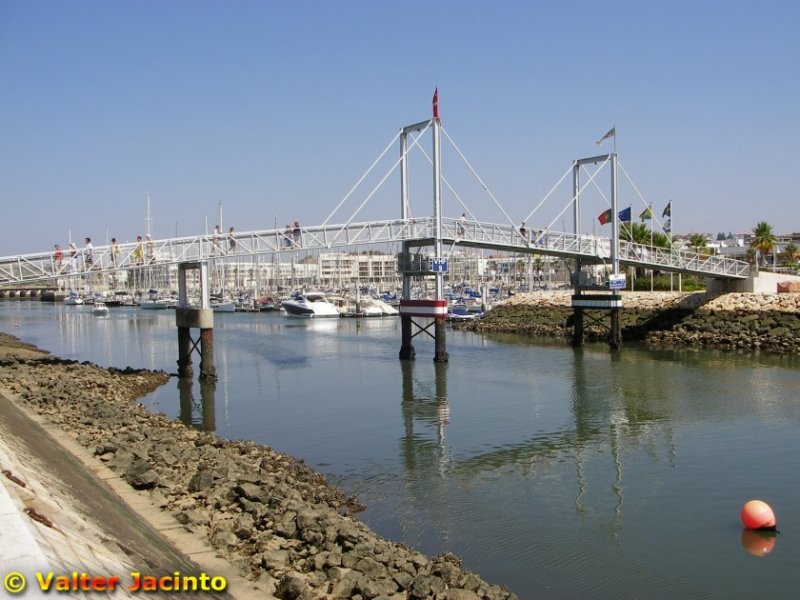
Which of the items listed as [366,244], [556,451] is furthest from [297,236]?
[556,451]

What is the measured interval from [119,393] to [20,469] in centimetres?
1944

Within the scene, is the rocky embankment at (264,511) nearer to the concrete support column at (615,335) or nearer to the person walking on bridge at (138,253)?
the person walking on bridge at (138,253)

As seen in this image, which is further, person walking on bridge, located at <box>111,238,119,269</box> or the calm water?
person walking on bridge, located at <box>111,238,119,269</box>

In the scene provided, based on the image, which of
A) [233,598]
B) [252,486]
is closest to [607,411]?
[252,486]

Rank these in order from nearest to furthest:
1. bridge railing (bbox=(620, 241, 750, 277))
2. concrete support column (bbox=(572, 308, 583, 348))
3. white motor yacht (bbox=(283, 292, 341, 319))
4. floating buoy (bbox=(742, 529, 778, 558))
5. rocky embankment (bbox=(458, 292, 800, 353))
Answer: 1. floating buoy (bbox=(742, 529, 778, 558))
2. rocky embankment (bbox=(458, 292, 800, 353))
3. concrete support column (bbox=(572, 308, 583, 348))
4. bridge railing (bbox=(620, 241, 750, 277))
5. white motor yacht (bbox=(283, 292, 341, 319))

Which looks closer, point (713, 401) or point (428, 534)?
point (428, 534)

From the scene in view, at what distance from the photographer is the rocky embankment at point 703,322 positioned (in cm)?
4838

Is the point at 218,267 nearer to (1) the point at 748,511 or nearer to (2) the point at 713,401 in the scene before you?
(2) the point at 713,401

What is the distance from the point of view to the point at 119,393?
30156 mm

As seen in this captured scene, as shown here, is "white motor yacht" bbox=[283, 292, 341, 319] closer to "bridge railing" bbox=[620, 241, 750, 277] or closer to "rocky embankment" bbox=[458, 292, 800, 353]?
"rocky embankment" bbox=[458, 292, 800, 353]

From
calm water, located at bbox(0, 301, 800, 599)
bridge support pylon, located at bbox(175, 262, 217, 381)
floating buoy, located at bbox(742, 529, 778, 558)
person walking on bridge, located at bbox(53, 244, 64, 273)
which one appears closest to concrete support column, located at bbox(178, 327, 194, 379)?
bridge support pylon, located at bbox(175, 262, 217, 381)

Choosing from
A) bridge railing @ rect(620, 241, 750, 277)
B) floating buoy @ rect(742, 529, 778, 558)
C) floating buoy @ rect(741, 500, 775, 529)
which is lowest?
floating buoy @ rect(742, 529, 778, 558)

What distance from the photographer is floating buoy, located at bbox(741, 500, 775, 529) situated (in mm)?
15055

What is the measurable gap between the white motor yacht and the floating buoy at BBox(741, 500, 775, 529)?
83085 millimetres
